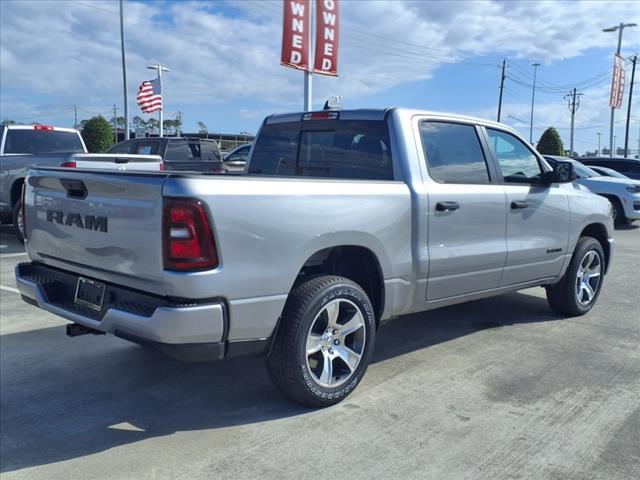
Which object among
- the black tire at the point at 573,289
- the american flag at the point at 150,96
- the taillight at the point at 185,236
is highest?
the american flag at the point at 150,96

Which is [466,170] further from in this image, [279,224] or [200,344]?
[200,344]

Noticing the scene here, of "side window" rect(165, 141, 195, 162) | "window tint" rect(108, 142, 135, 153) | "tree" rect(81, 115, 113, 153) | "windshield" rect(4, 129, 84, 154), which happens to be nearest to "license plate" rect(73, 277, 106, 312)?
"windshield" rect(4, 129, 84, 154)

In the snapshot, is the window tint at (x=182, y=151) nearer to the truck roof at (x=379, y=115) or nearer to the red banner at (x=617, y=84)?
the truck roof at (x=379, y=115)

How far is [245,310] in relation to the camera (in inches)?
128

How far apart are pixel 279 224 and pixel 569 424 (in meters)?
2.07

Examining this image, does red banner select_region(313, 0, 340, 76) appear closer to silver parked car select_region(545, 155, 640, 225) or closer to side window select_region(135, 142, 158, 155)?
side window select_region(135, 142, 158, 155)

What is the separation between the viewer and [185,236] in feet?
9.96

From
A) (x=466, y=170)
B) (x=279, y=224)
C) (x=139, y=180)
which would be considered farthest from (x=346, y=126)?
(x=139, y=180)

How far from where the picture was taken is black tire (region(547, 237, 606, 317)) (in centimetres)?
584

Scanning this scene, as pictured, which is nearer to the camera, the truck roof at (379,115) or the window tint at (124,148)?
the truck roof at (379,115)

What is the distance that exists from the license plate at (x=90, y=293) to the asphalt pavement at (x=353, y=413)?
2.35 ft

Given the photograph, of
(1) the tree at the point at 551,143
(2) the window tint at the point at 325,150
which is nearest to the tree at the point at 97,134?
(1) the tree at the point at 551,143

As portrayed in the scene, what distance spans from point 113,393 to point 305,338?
150cm

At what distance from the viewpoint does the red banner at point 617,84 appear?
3153cm
